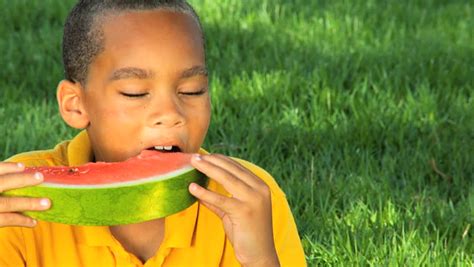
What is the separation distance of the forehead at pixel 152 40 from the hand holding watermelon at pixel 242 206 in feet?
1.26

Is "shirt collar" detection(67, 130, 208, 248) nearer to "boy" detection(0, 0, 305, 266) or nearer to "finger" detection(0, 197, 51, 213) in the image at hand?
"boy" detection(0, 0, 305, 266)

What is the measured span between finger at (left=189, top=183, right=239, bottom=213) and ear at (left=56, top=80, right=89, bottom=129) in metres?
0.62

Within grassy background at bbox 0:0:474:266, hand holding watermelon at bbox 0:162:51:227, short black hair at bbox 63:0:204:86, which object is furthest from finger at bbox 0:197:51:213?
grassy background at bbox 0:0:474:266

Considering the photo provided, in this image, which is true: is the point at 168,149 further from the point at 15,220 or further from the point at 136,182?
the point at 15,220

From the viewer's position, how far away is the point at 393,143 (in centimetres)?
580

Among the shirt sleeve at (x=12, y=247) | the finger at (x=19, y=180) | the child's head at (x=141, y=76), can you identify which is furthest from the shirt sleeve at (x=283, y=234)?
the finger at (x=19, y=180)

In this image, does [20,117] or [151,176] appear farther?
[20,117]

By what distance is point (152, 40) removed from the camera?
10.7ft

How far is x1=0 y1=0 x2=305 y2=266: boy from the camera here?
10.2 ft

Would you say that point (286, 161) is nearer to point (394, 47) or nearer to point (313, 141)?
point (313, 141)

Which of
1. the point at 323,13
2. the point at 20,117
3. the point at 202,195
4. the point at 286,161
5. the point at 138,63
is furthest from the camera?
the point at 323,13

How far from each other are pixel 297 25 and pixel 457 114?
1.86m

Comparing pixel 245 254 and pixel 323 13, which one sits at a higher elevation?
pixel 245 254

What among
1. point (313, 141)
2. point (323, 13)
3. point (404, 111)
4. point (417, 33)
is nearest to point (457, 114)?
point (404, 111)
